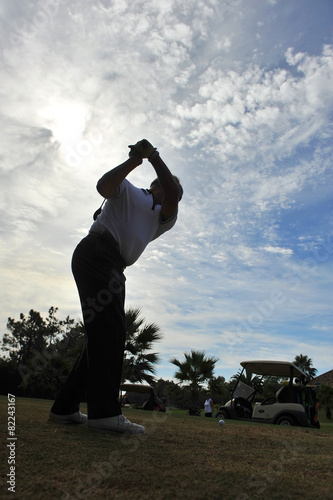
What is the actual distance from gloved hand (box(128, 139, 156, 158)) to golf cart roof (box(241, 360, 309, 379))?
8.72 meters

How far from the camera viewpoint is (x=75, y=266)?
221cm

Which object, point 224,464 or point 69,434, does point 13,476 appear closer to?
point 224,464

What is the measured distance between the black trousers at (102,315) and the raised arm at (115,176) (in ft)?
0.88

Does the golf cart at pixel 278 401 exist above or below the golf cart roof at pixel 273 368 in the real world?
below

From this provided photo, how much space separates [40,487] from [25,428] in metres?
1.07

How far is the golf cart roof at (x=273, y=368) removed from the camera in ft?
31.5

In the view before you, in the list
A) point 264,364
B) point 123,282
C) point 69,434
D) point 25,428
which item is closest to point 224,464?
point 69,434

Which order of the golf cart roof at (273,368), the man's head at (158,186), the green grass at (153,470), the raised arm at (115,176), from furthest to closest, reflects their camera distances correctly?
the golf cart roof at (273,368) → the man's head at (158,186) → the raised arm at (115,176) → the green grass at (153,470)

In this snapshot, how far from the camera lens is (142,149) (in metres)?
2.12

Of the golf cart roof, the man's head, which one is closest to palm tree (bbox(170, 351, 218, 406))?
the golf cart roof

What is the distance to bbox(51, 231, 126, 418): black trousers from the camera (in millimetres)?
1931

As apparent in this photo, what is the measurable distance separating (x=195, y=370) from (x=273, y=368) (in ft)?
25.7

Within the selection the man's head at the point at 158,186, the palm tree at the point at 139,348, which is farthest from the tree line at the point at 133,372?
the man's head at the point at 158,186

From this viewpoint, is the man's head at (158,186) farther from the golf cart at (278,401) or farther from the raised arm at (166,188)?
the golf cart at (278,401)
